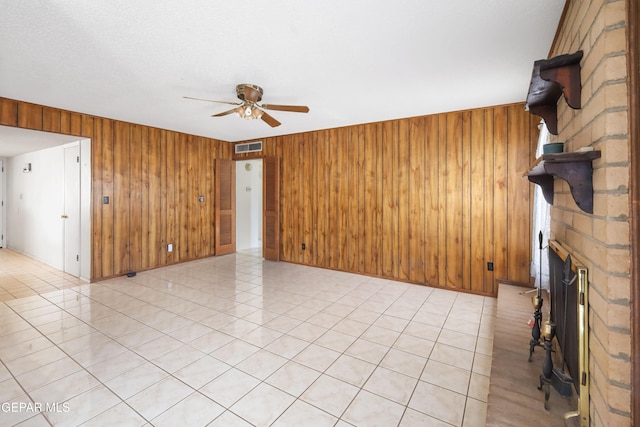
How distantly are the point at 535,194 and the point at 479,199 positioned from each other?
2.08ft

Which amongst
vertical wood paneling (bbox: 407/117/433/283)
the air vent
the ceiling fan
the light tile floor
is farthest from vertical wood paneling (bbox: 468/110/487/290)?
the air vent

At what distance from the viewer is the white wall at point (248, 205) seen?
6950 millimetres

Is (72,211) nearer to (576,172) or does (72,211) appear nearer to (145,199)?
(145,199)

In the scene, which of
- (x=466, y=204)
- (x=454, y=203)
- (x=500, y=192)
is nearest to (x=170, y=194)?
(x=454, y=203)

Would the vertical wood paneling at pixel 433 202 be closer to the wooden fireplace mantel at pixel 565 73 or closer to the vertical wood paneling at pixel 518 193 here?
the vertical wood paneling at pixel 518 193

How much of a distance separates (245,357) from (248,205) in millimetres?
5217

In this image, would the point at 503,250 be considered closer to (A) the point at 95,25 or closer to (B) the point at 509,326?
(B) the point at 509,326

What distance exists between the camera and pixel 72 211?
15.4 ft

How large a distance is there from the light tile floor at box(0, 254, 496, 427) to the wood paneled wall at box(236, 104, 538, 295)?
1.85 ft

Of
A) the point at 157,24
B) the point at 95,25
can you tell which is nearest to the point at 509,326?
the point at 157,24

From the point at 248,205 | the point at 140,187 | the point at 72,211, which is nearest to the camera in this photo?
the point at 72,211

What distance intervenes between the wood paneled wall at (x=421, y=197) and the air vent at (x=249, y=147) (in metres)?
0.69

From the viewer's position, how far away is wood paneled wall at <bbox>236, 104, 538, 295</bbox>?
12.2ft

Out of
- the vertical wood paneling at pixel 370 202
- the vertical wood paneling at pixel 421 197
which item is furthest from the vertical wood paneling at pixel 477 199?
the vertical wood paneling at pixel 370 202
